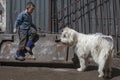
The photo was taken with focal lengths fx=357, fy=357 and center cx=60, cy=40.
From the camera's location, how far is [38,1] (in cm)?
1342

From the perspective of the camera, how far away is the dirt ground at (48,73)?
9227 millimetres

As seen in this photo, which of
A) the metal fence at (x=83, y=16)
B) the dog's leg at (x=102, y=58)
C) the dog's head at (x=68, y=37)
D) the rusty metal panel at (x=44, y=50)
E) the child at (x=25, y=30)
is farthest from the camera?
the metal fence at (x=83, y=16)

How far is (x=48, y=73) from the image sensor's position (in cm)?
973

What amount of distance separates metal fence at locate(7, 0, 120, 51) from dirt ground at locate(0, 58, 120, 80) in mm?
2920

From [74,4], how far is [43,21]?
1.32 meters

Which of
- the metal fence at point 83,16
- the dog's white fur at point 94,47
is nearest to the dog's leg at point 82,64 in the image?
the dog's white fur at point 94,47

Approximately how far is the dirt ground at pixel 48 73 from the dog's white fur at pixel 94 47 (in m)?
0.30

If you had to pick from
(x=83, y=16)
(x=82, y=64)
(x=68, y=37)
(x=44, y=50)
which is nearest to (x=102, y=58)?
(x=82, y=64)

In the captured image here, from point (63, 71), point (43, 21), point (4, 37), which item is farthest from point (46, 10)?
point (63, 71)

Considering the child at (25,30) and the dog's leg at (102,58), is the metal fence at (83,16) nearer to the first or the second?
the child at (25,30)

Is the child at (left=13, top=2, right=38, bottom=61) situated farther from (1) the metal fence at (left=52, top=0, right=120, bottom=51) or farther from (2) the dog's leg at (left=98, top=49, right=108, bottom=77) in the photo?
(1) the metal fence at (left=52, top=0, right=120, bottom=51)

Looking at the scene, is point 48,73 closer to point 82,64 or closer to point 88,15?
point 82,64

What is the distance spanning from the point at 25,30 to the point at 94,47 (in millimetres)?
2369

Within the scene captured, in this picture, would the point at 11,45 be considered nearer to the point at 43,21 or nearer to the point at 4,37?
the point at 4,37
